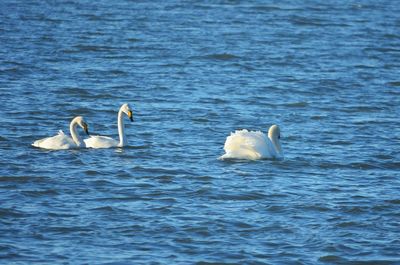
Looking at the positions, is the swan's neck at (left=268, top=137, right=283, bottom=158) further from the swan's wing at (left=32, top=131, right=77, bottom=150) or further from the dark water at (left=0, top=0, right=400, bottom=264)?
the swan's wing at (left=32, top=131, right=77, bottom=150)

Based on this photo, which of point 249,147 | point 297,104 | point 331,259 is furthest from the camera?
point 297,104

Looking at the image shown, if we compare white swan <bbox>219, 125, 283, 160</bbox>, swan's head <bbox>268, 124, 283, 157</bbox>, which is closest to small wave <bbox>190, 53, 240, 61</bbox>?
swan's head <bbox>268, 124, 283, 157</bbox>

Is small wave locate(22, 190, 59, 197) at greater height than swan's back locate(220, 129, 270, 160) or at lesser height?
lesser

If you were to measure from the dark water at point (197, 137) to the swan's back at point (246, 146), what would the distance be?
0.15 metres

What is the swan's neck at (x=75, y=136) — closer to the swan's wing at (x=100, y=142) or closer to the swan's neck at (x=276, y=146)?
the swan's wing at (x=100, y=142)

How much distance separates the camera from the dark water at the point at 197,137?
1112 centimetres

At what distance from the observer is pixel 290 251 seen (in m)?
10.8

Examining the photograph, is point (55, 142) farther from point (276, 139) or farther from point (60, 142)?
point (276, 139)

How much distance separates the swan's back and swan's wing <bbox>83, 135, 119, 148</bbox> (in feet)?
5.56

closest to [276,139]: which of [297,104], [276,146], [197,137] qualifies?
[276,146]

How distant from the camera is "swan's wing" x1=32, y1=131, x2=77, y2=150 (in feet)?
50.9

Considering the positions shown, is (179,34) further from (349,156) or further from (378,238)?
(378,238)

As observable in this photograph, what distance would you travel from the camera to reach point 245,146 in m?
15.3

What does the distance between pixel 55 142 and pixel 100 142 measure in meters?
0.77
